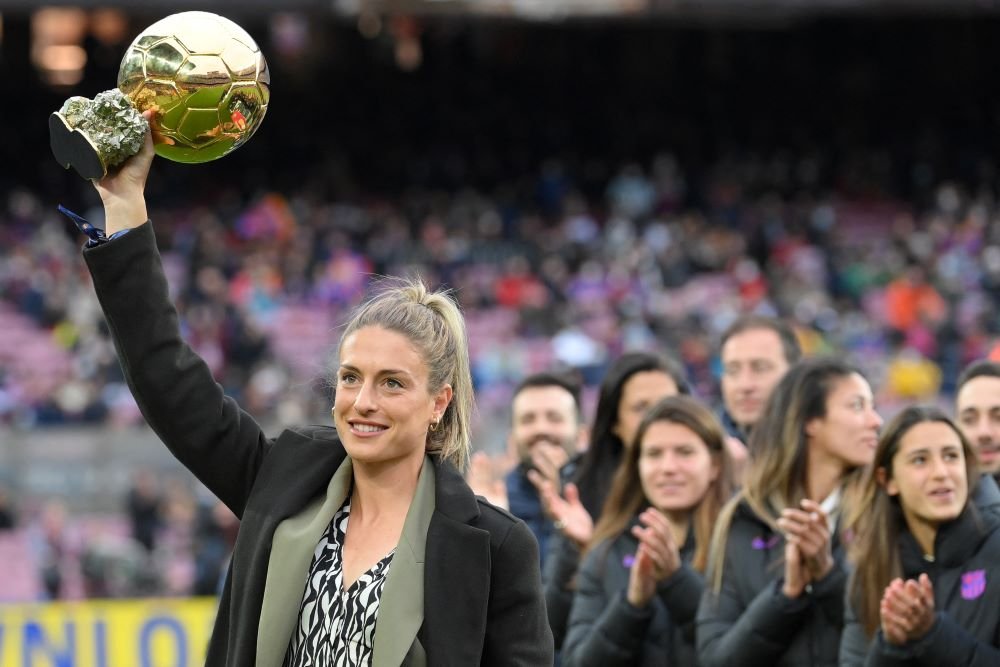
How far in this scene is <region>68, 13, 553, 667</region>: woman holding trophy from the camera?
2750 millimetres

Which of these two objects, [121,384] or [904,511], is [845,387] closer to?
[904,511]

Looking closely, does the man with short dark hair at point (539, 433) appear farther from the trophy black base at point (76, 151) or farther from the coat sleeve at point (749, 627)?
the trophy black base at point (76, 151)

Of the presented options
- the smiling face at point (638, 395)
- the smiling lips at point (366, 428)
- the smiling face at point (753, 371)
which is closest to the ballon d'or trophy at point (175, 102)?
the smiling lips at point (366, 428)

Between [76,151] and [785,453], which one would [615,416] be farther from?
[76,151]

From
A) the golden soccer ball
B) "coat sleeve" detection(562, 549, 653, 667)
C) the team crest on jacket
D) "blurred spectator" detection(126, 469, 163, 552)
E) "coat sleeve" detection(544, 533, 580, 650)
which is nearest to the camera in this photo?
the golden soccer ball

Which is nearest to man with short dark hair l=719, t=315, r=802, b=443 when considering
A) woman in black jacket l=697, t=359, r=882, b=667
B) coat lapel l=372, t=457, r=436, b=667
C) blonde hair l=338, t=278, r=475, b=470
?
woman in black jacket l=697, t=359, r=882, b=667

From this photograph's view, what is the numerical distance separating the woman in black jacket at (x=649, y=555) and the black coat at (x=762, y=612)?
0.37 feet

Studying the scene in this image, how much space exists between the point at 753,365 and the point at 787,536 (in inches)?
60.7

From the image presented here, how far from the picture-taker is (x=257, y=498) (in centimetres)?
288

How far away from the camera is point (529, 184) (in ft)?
83.7

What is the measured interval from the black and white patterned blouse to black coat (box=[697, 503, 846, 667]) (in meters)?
1.98

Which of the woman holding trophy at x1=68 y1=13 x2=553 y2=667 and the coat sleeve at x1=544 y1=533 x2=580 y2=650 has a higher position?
the woman holding trophy at x1=68 y1=13 x2=553 y2=667

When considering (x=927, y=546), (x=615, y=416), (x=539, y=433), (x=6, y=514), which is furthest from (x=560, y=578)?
(x=6, y=514)

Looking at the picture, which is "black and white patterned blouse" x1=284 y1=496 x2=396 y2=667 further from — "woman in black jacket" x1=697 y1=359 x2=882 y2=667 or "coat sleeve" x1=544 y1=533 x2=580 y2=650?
"coat sleeve" x1=544 y1=533 x2=580 y2=650
